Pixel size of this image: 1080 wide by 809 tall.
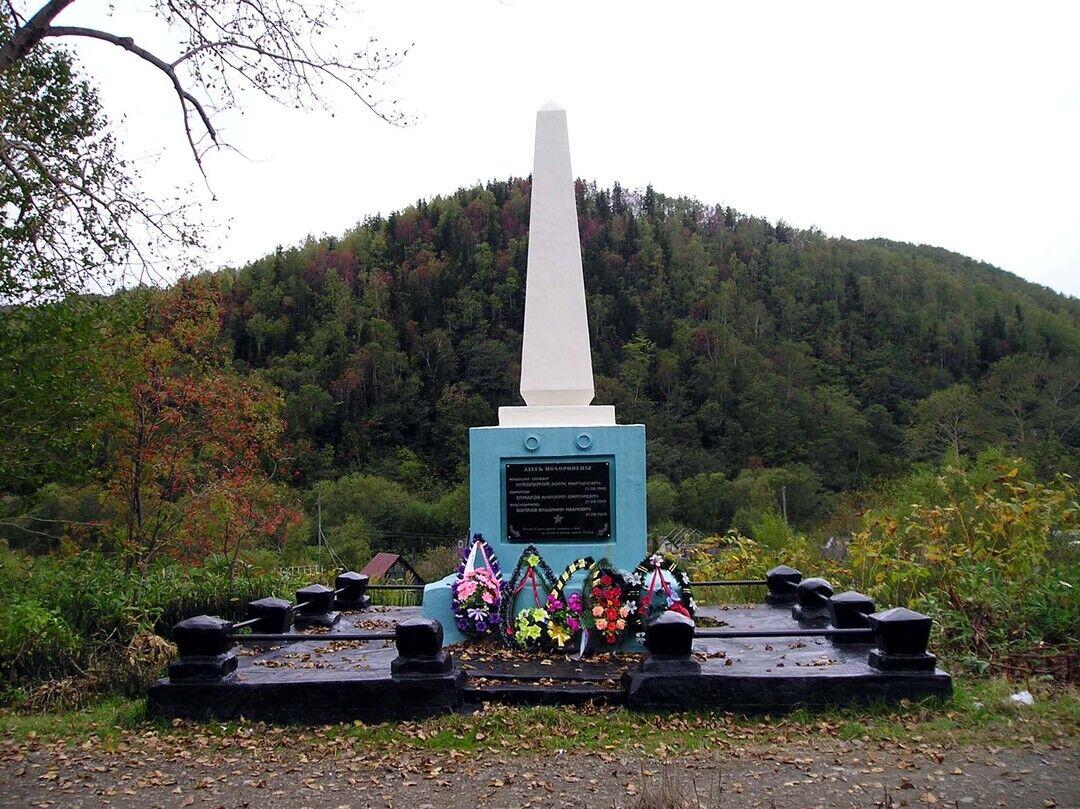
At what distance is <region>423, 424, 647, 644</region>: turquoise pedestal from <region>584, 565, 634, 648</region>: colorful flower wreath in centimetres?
38

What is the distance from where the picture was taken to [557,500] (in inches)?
316

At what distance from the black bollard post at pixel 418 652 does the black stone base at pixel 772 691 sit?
138cm

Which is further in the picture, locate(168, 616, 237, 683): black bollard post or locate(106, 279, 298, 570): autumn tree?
locate(106, 279, 298, 570): autumn tree

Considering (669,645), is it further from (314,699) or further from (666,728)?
(314,699)

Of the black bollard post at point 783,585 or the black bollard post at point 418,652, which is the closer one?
the black bollard post at point 418,652

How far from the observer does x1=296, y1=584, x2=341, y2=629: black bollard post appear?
894 centimetres

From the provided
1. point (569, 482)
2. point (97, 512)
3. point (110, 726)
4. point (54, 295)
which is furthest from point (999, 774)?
point (97, 512)

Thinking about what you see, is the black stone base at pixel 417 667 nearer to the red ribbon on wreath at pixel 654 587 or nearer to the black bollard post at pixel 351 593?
the red ribbon on wreath at pixel 654 587

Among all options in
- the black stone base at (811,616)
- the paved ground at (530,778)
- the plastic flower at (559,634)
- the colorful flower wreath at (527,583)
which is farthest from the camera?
the black stone base at (811,616)

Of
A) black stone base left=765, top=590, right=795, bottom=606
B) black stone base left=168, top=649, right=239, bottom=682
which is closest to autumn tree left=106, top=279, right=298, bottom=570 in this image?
black stone base left=168, top=649, right=239, bottom=682

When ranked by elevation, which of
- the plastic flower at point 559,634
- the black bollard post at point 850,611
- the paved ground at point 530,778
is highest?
the black bollard post at point 850,611

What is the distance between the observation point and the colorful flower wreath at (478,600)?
7738 millimetres

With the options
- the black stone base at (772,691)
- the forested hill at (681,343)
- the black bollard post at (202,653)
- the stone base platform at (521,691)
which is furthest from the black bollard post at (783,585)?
the forested hill at (681,343)

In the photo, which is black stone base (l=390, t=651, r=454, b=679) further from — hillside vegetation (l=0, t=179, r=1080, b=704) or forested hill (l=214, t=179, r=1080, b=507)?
forested hill (l=214, t=179, r=1080, b=507)
